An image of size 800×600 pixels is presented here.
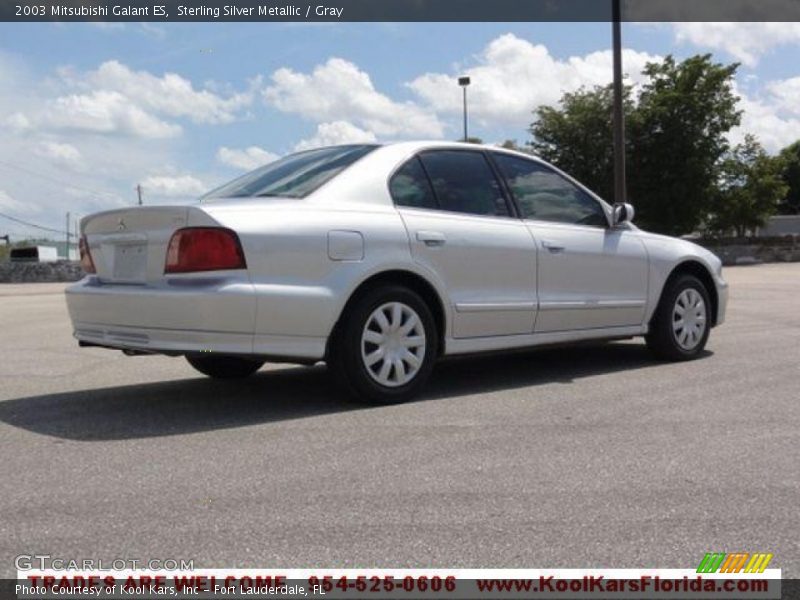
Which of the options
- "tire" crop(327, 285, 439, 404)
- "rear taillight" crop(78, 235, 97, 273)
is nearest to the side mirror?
"tire" crop(327, 285, 439, 404)

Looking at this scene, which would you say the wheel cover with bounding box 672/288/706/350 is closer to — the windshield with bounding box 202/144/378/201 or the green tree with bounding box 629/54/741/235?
the windshield with bounding box 202/144/378/201

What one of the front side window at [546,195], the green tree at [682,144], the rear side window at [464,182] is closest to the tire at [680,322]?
the front side window at [546,195]

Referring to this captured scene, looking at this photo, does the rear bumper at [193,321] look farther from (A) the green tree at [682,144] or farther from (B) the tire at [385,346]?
(A) the green tree at [682,144]

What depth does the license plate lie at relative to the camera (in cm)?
481

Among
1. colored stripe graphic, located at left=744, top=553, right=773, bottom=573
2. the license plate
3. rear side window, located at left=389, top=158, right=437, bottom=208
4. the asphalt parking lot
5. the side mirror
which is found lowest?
colored stripe graphic, located at left=744, top=553, right=773, bottom=573

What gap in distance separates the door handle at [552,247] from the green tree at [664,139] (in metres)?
26.9

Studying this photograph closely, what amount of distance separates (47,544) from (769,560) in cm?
241

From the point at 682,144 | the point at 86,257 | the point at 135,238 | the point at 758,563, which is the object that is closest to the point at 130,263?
the point at 135,238

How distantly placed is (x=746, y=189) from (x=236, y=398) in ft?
102

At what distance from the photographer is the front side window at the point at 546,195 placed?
6031 millimetres

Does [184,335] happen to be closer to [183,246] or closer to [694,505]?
[183,246]

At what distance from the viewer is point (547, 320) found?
597cm

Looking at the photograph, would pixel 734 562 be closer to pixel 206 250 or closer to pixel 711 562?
pixel 711 562

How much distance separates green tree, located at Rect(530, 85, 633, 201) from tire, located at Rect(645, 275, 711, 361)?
84.8 ft
